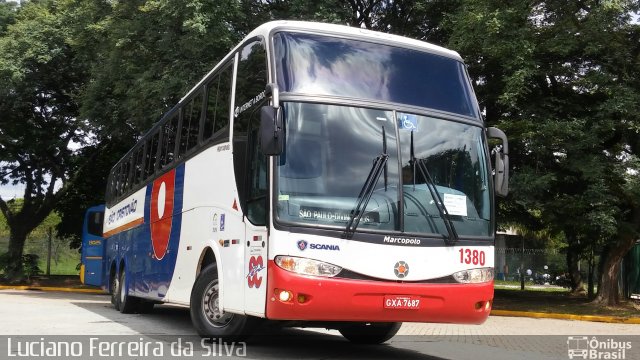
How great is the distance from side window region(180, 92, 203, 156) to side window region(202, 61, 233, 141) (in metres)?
0.47

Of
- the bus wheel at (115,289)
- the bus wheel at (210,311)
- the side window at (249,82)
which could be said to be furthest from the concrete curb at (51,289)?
the side window at (249,82)

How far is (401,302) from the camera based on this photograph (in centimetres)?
737

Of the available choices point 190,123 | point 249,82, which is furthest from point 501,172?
point 190,123

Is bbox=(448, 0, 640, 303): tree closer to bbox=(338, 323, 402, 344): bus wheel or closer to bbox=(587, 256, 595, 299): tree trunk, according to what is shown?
bbox=(587, 256, 595, 299): tree trunk

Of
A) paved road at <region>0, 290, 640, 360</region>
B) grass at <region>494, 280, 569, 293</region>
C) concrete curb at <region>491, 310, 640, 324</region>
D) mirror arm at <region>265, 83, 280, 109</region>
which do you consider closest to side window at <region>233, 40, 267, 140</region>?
mirror arm at <region>265, 83, 280, 109</region>

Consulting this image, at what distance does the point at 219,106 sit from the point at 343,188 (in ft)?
9.48

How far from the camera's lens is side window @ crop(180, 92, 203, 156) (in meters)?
10.6

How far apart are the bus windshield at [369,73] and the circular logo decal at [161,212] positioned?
4.21m

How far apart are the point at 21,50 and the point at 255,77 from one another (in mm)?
19994

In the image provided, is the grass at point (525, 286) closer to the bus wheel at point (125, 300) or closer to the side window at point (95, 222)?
the side window at point (95, 222)

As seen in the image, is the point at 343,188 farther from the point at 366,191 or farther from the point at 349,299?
the point at 349,299

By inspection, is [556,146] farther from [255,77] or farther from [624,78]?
[255,77]

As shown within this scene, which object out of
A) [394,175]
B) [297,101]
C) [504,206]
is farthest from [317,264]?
[504,206]

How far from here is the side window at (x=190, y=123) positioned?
34.6 ft
